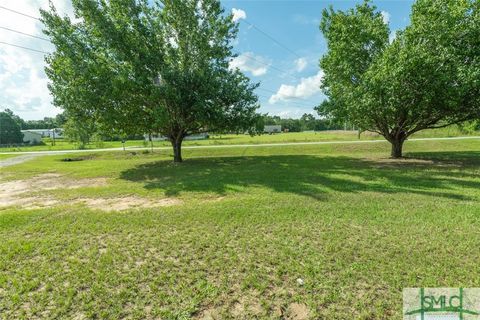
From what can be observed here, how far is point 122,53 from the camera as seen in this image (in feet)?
38.9

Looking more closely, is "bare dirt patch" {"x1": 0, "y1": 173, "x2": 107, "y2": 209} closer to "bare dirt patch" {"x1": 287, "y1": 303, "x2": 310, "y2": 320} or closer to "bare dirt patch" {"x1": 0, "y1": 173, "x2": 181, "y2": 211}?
"bare dirt patch" {"x1": 0, "y1": 173, "x2": 181, "y2": 211}

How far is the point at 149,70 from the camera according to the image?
12.8 m

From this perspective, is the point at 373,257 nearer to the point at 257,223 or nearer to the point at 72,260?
the point at 257,223

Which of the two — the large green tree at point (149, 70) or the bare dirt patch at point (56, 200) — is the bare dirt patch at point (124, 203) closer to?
the bare dirt patch at point (56, 200)

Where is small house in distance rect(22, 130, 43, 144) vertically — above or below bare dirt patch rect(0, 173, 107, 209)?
above

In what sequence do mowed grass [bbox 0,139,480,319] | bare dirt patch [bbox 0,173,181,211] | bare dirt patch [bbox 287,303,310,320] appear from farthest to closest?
bare dirt patch [bbox 0,173,181,211] < mowed grass [bbox 0,139,480,319] < bare dirt patch [bbox 287,303,310,320]

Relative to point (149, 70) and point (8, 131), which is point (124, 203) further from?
point (8, 131)

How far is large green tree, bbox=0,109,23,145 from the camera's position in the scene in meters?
58.8

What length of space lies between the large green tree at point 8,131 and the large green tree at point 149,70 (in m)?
64.4

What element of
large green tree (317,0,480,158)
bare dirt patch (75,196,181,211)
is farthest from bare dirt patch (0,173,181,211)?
large green tree (317,0,480,158)

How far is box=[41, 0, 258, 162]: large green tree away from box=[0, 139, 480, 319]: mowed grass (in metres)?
7.26

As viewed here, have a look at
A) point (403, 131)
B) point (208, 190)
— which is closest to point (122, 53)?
point (208, 190)

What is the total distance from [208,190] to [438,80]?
10.2 m

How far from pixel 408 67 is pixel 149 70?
11561 millimetres
